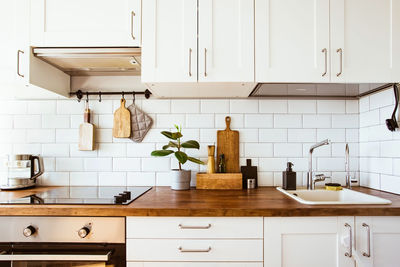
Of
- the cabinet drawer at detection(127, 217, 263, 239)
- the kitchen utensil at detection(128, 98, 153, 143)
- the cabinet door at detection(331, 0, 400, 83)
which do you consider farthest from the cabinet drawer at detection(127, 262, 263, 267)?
the cabinet door at detection(331, 0, 400, 83)

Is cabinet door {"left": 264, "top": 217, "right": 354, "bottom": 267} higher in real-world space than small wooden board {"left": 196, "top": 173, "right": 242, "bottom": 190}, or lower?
lower

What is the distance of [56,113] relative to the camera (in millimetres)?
1857

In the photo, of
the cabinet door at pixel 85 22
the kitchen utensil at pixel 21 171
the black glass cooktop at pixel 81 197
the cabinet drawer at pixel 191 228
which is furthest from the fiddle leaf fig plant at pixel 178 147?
the kitchen utensil at pixel 21 171

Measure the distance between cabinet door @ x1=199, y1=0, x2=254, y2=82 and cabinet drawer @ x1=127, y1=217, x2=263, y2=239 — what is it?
30.0 inches

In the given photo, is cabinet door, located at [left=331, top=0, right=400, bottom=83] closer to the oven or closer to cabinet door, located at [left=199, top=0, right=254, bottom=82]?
cabinet door, located at [left=199, top=0, right=254, bottom=82]

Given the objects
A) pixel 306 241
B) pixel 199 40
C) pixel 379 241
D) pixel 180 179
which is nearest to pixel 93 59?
pixel 199 40

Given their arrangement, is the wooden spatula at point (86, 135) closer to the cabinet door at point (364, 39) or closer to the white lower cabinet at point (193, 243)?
the white lower cabinet at point (193, 243)

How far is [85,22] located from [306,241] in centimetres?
168

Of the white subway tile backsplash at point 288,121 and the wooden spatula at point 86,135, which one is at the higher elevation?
the white subway tile backsplash at point 288,121

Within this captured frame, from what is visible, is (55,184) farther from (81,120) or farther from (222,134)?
(222,134)

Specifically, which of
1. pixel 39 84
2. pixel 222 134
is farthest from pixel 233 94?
pixel 39 84

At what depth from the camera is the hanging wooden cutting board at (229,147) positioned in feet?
5.87

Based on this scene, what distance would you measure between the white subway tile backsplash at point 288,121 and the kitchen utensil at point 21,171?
171 cm

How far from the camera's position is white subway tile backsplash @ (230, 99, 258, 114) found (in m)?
1.83
